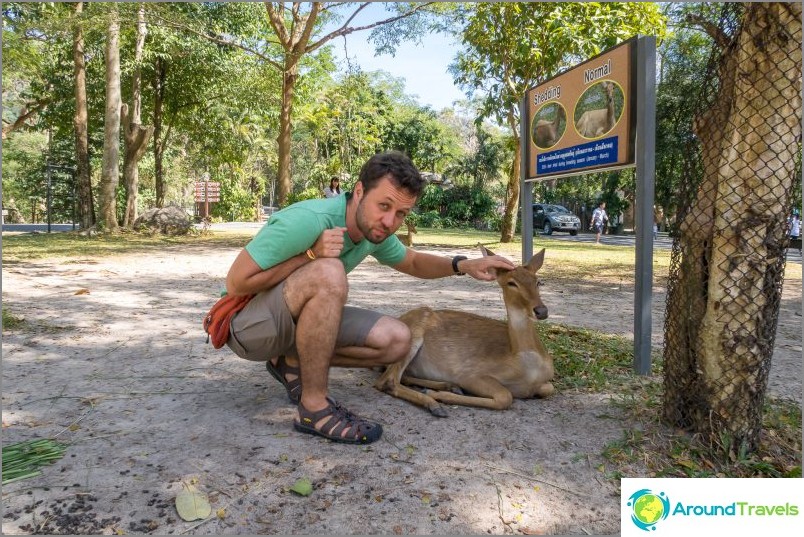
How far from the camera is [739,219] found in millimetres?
2994

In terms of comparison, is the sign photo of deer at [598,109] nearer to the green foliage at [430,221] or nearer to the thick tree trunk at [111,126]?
the thick tree trunk at [111,126]

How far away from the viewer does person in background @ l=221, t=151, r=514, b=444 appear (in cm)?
320

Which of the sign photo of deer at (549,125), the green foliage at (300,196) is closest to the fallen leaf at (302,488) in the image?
the sign photo of deer at (549,125)

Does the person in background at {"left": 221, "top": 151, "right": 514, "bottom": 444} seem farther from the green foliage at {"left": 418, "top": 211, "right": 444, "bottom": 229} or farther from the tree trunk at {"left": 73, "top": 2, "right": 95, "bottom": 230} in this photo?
the green foliage at {"left": 418, "top": 211, "right": 444, "bottom": 229}

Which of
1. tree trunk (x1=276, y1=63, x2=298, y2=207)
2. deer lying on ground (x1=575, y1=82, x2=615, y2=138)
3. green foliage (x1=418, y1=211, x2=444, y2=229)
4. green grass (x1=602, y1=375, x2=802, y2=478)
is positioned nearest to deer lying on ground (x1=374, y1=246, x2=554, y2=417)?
green grass (x1=602, y1=375, x2=802, y2=478)

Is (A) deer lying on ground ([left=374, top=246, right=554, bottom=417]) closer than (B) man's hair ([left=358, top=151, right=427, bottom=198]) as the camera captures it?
No

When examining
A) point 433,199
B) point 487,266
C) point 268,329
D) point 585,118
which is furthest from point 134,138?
point 433,199

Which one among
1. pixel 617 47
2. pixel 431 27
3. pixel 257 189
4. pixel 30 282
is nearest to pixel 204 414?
pixel 617 47

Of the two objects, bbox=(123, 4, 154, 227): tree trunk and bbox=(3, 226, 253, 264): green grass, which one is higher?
bbox=(123, 4, 154, 227): tree trunk

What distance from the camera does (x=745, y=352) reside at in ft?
9.96

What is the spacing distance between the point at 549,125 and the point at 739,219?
9.88 ft

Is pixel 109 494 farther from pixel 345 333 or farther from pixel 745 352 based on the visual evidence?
pixel 745 352

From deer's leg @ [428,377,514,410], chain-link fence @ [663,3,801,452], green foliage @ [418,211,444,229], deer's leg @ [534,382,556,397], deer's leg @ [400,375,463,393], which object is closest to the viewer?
chain-link fence @ [663,3,801,452]

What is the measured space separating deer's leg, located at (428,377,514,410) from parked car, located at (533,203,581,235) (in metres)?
26.7
